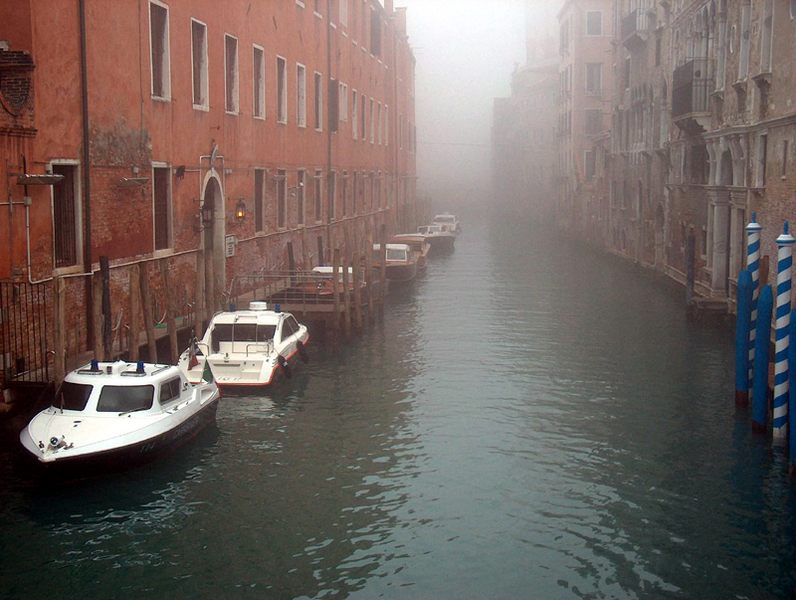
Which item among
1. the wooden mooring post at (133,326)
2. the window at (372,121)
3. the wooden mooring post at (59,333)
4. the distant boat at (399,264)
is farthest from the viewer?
the window at (372,121)

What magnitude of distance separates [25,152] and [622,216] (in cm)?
3151

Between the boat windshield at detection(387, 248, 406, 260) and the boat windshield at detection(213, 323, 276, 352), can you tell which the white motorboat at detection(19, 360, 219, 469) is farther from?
the boat windshield at detection(387, 248, 406, 260)

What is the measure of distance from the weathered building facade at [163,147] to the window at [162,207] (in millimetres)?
30

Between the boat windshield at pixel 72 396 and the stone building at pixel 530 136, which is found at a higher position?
the stone building at pixel 530 136

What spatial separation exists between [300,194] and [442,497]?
1848 cm

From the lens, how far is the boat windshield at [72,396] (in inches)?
474

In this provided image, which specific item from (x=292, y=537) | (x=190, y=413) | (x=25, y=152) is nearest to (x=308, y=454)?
(x=190, y=413)

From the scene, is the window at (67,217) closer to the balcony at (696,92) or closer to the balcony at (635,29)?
A: the balcony at (696,92)

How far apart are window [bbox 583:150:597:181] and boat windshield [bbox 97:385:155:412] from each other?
42.5 m

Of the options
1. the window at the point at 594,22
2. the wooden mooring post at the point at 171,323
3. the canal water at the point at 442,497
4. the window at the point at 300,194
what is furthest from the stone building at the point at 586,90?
the wooden mooring post at the point at 171,323

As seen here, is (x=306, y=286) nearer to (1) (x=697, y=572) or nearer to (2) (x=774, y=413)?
(2) (x=774, y=413)

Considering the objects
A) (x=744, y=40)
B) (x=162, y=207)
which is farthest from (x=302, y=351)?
(x=744, y=40)

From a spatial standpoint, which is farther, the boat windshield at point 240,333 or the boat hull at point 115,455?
the boat windshield at point 240,333

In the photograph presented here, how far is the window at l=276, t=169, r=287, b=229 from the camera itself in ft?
87.1
